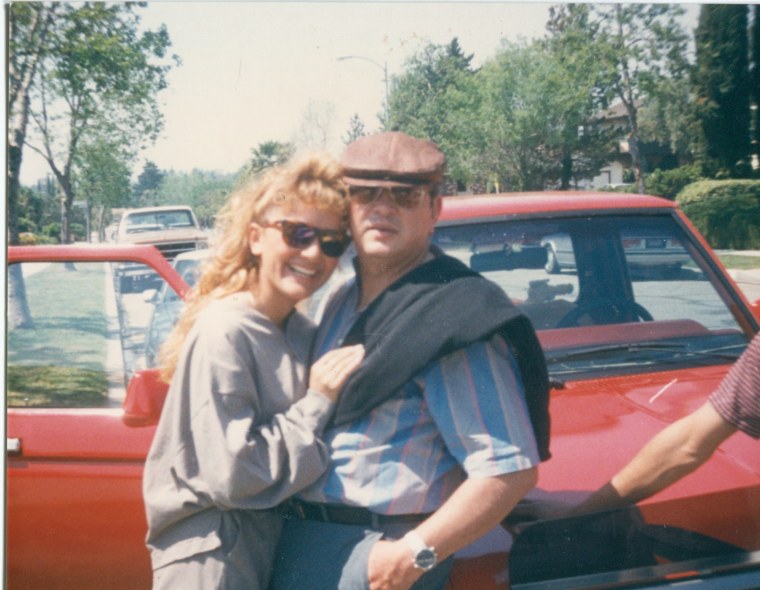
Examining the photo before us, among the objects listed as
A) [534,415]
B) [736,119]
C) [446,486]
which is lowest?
[446,486]

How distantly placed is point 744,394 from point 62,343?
1549 millimetres

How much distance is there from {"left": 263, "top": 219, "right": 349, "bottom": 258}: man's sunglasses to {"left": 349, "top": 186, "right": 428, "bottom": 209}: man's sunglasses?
0.27ft

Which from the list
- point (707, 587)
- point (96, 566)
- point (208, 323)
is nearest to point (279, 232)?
point (208, 323)

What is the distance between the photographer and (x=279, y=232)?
4.66ft

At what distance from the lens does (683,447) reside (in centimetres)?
151

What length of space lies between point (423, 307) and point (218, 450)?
1.39ft

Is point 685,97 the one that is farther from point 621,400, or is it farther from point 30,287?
point 30,287

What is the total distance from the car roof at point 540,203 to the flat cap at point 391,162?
1.94 ft

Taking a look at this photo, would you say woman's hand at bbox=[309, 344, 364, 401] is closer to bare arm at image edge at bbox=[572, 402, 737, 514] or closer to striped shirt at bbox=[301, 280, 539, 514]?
striped shirt at bbox=[301, 280, 539, 514]

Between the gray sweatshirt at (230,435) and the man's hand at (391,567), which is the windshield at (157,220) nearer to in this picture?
the gray sweatshirt at (230,435)

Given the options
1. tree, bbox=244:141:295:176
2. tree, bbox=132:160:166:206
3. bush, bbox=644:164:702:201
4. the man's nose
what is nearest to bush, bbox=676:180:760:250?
bush, bbox=644:164:702:201

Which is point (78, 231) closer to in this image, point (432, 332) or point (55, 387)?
point (55, 387)

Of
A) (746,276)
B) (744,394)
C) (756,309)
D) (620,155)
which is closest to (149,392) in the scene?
(744,394)

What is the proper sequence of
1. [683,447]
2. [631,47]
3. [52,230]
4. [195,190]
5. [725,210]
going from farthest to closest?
[725,210], [631,47], [52,230], [195,190], [683,447]
